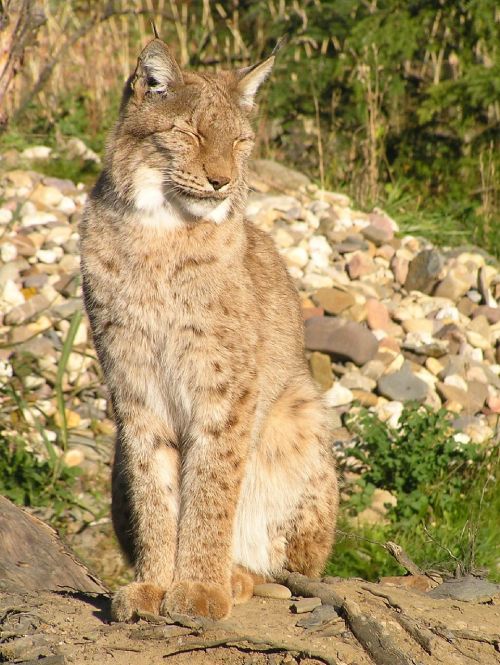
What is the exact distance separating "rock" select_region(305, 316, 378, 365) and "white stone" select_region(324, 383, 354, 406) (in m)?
0.30

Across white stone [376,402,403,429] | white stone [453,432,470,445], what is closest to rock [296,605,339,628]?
white stone [453,432,470,445]

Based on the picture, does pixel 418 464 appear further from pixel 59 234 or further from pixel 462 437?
pixel 59 234

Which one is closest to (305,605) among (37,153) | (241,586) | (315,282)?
(241,586)

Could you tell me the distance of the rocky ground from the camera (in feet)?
19.6

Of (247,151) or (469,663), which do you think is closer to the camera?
(469,663)

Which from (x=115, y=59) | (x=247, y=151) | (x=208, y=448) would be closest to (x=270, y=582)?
(x=208, y=448)

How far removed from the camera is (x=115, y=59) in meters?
10.9

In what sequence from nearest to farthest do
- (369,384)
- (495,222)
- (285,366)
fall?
1. (285,366)
2. (369,384)
3. (495,222)

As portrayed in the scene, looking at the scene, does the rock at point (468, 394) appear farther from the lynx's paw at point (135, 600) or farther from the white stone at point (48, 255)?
the lynx's paw at point (135, 600)

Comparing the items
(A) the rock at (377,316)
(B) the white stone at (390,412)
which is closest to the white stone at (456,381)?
(B) the white stone at (390,412)

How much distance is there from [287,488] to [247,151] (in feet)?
4.65

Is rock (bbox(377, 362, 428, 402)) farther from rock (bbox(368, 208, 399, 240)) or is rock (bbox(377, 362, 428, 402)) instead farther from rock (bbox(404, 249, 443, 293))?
rock (bbox(368, 208, 399, 240))

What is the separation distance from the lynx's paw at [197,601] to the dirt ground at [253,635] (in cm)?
6

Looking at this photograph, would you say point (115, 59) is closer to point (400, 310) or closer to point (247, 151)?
point (400, 310)
